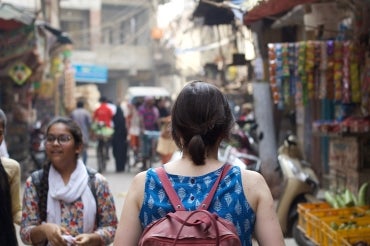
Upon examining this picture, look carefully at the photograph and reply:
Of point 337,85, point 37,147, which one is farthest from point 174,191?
point 37,147

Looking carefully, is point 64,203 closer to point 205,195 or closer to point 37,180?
point 37,180

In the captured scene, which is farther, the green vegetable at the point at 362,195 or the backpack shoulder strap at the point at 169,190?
the green vegetable at the point at 362,195

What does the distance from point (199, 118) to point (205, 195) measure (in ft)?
0.88

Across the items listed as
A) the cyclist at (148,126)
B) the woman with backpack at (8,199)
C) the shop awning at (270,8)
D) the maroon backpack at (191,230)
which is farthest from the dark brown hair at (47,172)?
the cyclist at (148,126)

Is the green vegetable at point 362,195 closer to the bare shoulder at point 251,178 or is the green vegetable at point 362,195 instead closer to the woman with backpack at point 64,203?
the woman with backpack at point 64,203

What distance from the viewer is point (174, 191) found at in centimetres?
233

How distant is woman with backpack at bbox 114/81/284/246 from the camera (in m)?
2.33

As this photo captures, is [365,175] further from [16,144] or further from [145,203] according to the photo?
[16,144]

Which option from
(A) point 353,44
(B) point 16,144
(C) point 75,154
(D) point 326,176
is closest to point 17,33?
(B) point 16,144

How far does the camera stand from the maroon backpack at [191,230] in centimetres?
211

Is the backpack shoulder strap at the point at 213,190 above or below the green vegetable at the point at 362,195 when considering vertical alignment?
above

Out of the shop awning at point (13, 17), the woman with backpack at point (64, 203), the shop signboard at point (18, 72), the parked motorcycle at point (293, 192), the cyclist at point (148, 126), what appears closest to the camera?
the woman with backpack at point (64, 203)

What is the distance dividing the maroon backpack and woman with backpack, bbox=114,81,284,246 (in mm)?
104

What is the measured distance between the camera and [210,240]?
2.11 meters
